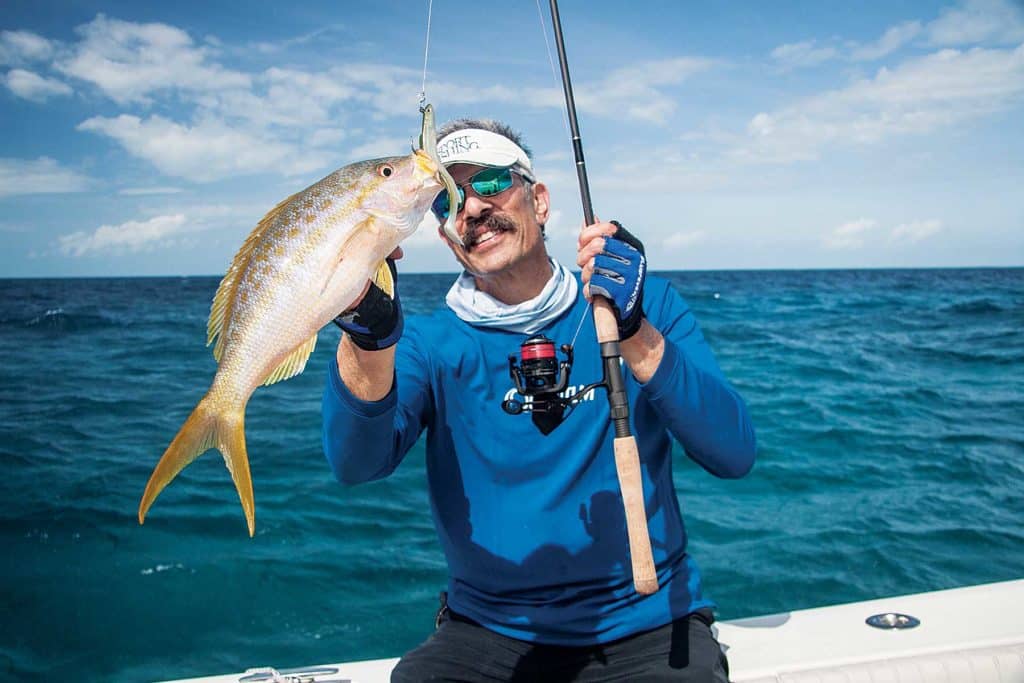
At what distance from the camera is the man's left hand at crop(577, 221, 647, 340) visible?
2.37 metres

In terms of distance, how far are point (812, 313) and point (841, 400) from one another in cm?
1677

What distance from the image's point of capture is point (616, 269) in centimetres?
244

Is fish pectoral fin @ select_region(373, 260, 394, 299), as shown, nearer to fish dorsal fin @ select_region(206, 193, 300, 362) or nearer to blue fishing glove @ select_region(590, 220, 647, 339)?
fish dorsal fin @ select_region(206, 193, 300, 362)

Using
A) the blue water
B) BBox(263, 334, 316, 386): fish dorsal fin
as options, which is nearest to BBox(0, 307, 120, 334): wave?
the blue water

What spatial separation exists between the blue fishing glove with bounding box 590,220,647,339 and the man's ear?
2.33 feet

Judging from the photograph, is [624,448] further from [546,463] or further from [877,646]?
[877,646]

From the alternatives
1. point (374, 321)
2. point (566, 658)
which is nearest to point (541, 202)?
point (374, 321)

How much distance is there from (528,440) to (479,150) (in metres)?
1.11

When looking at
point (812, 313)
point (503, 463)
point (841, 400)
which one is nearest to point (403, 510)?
point (503, 463)

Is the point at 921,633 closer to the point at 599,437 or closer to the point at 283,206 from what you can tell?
the point at 599,437

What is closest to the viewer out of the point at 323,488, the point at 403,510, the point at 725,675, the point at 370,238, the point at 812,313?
the point at 370,238

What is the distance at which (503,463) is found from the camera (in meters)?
2.73

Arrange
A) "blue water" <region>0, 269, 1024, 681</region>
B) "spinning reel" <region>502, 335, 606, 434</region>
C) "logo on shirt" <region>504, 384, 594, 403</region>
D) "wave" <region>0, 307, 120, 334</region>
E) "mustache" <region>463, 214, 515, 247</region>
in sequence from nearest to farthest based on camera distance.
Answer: "spinning reel" <region>502, 335, 606, 434</region>, "logo on shirt" <region>504, 384, 594, 403</region>, "mustache" <region>463, 214, 515, 247</region>, "blue water" <region>0, 269, 1024, 681</region>, "wave" <region>0, 307, 120, 334</region>

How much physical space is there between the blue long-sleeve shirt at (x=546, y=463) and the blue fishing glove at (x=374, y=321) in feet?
0.84
